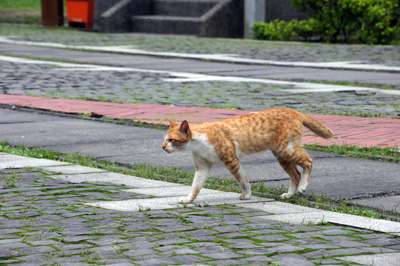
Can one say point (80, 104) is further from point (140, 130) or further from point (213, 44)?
point (213, 44)

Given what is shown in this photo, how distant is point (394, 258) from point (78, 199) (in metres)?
2.60

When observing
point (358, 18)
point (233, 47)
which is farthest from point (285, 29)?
point (233, 47)

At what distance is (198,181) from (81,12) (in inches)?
972

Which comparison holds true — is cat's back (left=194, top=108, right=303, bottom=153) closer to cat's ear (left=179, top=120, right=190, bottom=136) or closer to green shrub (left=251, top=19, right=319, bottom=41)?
cat's ear (left=179, top=120, right=190, bottom=136)

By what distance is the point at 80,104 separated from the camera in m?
11.4

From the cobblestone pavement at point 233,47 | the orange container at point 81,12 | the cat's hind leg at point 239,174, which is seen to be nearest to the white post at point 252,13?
the cobblestone pavement at point 233,47

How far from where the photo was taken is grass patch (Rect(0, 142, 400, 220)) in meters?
Answer: 5.59

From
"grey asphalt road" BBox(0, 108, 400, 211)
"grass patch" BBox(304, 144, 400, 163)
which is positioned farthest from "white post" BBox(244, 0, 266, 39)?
"grass patch" BBox(304, 144, 400, 163)

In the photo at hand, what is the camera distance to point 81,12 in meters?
29.5

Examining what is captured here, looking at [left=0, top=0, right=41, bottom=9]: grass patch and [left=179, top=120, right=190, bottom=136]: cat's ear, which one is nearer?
[left=179, top=120, right=190, bottom=136]: cat's ear

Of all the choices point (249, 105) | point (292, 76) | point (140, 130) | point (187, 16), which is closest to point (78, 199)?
point (140, 130)

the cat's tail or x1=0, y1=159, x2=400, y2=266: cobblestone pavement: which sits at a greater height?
the cat's tail

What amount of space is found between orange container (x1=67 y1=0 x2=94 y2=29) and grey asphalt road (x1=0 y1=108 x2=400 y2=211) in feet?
61.7

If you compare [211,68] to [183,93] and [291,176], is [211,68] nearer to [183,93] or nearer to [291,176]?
[183,93]
